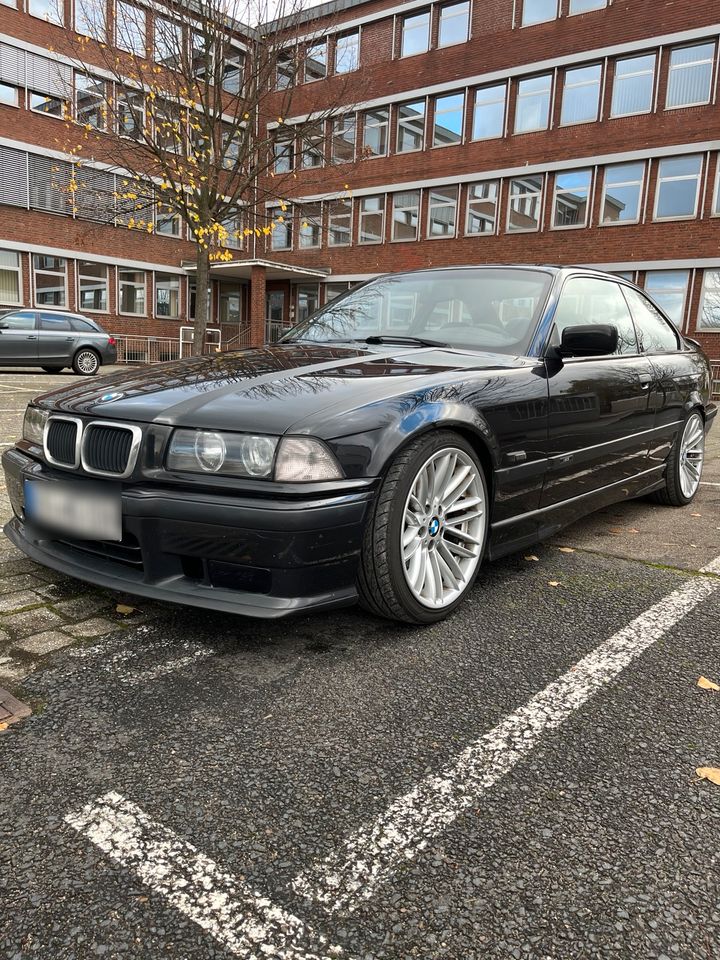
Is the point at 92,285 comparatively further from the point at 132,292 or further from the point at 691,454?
the point at 691,454

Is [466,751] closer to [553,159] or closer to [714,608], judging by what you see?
[714,608]

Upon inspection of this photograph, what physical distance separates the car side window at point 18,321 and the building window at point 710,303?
17.8 m

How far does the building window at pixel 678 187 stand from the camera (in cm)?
2039

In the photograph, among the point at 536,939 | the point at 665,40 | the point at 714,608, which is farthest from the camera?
the point at 665,40

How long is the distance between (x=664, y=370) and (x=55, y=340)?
15.5 meters

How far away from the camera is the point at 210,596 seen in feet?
7.89

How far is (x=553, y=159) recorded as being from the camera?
22.7 meters

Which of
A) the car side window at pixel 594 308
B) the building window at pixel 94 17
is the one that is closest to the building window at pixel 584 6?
the building window at pixel 94 17

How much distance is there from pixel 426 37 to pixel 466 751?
2846 centimetres

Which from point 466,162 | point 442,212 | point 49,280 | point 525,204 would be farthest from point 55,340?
point 466,162

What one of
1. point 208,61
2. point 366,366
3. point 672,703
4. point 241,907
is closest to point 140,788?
point 241,907

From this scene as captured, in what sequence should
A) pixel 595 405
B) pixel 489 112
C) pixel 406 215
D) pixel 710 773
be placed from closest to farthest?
pixel 710 773
pixel 595 405
pixel 489 112
pixel 406 215

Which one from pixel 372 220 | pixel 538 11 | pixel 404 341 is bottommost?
pixel 404 341

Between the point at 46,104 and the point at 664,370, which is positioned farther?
the point at 46,104
